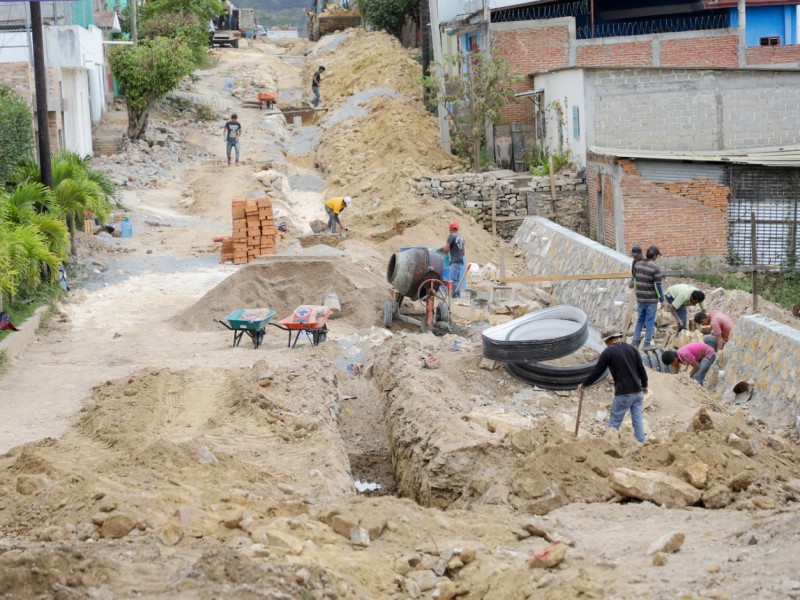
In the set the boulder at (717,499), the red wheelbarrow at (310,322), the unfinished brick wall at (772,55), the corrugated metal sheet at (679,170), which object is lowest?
the boulder at (717,499)

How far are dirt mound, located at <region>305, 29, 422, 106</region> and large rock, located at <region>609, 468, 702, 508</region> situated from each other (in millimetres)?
28615

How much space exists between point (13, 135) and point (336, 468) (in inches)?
530

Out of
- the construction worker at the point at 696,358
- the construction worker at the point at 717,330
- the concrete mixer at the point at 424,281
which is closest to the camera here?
the construction worker at the point at 696,358

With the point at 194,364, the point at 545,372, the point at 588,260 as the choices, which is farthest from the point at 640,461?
the point at 588,260

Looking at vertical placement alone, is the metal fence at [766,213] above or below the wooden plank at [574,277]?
above

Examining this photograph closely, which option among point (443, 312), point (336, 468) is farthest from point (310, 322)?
point (336, 468)

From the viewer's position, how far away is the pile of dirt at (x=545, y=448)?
31.6 ft

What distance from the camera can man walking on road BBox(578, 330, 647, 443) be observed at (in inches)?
448

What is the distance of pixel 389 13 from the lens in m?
44.9

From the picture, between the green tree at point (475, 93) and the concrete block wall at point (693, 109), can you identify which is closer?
the concrete block wall at point (693, 109)

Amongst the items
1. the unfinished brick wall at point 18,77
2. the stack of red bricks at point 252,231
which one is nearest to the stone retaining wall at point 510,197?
the stack of red bricks at point 252,231

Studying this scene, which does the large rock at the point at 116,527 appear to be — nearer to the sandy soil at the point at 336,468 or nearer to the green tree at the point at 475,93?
the sandy soil at the point at 336,468

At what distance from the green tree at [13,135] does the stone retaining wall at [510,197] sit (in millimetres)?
10209

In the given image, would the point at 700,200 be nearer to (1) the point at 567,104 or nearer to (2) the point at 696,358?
(1) the point at 567,104
